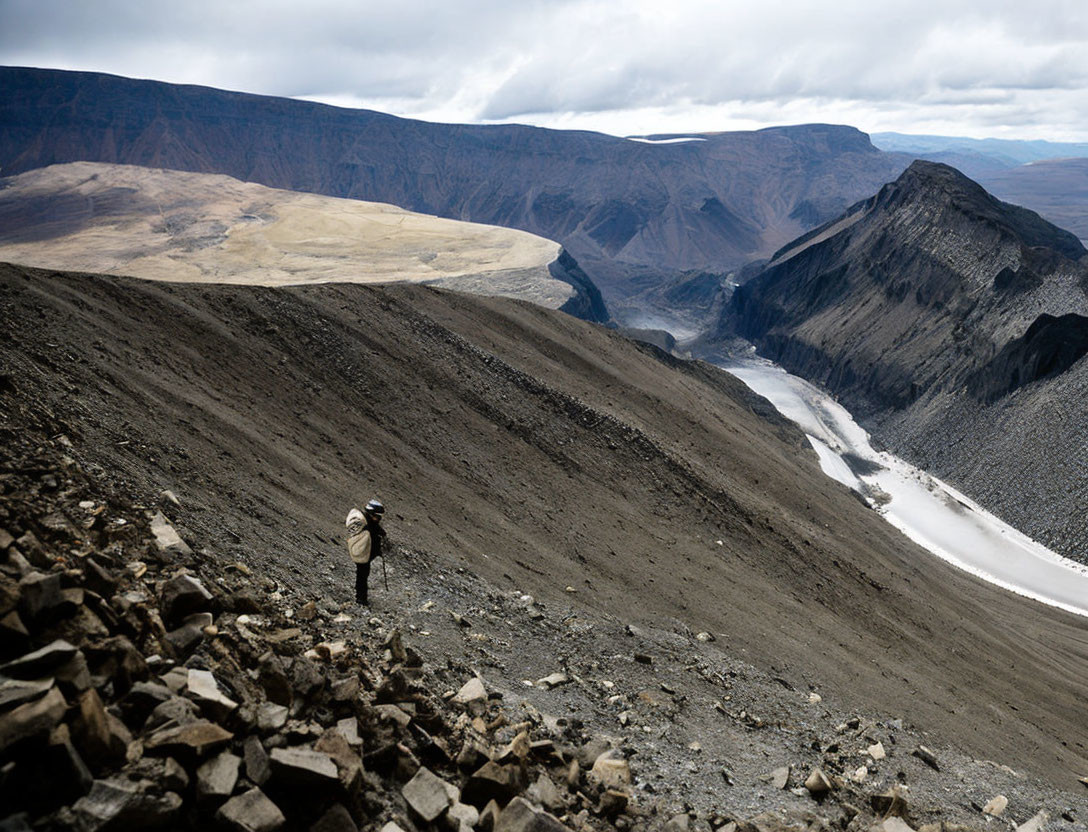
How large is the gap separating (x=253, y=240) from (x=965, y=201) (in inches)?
2375

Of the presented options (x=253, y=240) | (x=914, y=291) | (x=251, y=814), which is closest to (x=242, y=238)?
(x=253, y=240)

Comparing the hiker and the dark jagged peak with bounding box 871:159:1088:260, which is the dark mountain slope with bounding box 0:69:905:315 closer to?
the dark jagged peak with bounding box 871:159:1088:260

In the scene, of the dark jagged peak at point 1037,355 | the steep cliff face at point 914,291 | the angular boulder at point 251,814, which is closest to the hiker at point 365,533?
the angular boulder at point 251,814

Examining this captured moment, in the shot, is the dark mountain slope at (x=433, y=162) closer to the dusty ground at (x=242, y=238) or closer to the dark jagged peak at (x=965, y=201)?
the dusty ground at (x=242, y=238)

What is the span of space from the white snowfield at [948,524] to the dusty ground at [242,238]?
2322cm

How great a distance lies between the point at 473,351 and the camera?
85.0ft

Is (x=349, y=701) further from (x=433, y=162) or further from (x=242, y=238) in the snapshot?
(x=433, y=162)

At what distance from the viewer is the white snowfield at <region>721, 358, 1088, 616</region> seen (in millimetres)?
35125

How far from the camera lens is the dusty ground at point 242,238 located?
184 feet

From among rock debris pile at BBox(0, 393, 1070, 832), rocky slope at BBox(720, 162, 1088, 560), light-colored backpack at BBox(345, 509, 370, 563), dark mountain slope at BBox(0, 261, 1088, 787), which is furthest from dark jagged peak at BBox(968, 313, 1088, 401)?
light-colored backpack at BBox(345, 509, 370, 563)

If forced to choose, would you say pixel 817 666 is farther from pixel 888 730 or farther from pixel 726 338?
pixel 726 338

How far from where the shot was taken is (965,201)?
2608 inches

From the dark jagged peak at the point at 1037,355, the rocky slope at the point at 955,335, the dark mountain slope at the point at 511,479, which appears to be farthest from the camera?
the dark jagged peak at the point at 1037,355

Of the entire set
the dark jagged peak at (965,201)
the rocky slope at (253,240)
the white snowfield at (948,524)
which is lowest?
the white snowfield at (948,524)
